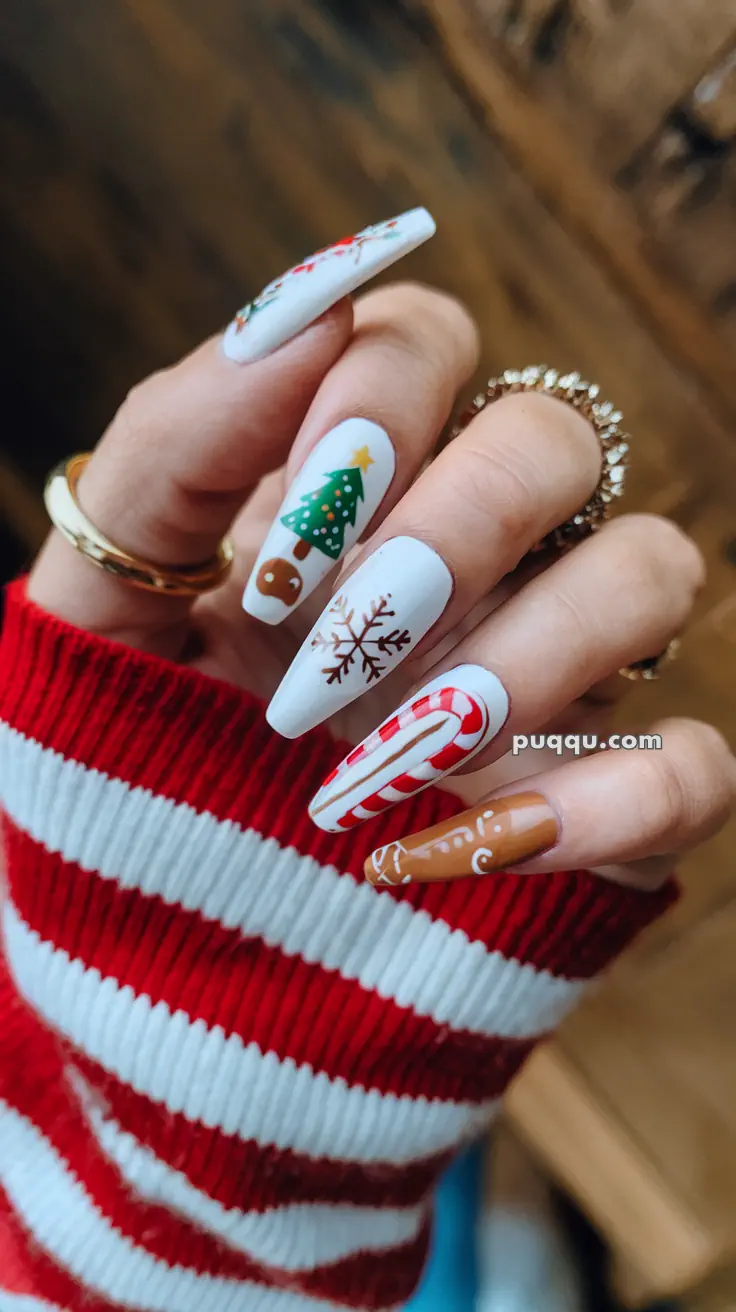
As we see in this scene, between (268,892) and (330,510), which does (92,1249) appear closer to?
(268,892)

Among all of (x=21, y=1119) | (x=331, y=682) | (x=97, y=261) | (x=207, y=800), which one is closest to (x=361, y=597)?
(x=331, y=682)

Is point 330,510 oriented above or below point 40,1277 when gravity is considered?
above

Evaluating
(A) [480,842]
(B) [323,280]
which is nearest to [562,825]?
(A) [480,842]

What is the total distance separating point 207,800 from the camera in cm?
44

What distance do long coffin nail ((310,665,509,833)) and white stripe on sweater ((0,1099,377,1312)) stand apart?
1.27ft

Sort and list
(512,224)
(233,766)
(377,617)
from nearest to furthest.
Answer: (377,617) < (233,766) < (512,224)

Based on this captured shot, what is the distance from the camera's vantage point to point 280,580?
0.34 meters

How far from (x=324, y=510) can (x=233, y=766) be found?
17cm

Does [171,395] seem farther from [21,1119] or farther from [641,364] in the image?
[21,1119]

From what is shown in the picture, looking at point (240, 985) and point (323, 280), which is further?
point (240, 985)

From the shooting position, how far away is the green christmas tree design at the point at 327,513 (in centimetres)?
33

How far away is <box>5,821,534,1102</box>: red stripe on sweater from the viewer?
458 mm

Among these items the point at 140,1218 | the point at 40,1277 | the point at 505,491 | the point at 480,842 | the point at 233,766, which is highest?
the point at 505,491

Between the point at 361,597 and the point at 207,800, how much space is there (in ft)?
0.59
